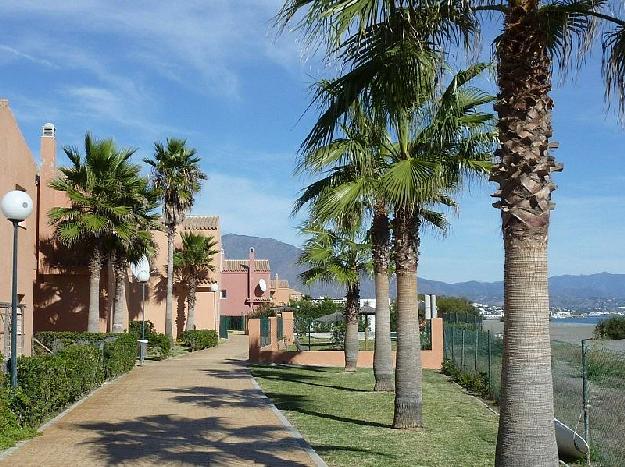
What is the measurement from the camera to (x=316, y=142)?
307 inches

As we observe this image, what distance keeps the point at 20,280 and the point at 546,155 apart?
1764 cm

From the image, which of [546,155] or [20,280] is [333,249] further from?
[546,155]

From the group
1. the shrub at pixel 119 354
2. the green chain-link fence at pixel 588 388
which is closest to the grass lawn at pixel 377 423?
the green chain-link fence at pixel 588 388

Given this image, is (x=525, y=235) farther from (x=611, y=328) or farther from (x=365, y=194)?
(x=611, y=328)

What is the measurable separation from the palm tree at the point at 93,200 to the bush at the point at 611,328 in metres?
24.5

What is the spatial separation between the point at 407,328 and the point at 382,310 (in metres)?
5.89

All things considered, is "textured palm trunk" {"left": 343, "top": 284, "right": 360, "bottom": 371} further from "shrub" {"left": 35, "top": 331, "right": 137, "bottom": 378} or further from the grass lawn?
"shrub" {"left": 35, "top": 331, "right": 137, "bottom": 378}

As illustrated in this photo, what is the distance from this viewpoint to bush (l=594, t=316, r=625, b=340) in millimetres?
38219

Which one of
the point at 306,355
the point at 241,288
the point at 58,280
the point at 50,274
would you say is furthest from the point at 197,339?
the point at 241,288

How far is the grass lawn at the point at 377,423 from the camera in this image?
10.5 m

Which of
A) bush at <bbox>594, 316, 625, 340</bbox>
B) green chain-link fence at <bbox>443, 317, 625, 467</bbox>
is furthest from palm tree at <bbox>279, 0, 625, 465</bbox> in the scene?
bush at <bbox>594, 316, 625, 340</bbox>

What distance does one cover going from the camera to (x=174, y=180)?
3541 cm

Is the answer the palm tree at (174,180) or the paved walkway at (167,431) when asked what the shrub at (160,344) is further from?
the paved walkway at (167,431)

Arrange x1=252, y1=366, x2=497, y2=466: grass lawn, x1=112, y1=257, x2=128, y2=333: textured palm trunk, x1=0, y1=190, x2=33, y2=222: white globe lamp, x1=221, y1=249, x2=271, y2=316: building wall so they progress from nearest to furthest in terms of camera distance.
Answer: x1=252, y1=366, x2=497, y2=466: grass lawn, x1=0, y1=190, x2=33, y2=222: white globe lamp, x1=112, y1=257, x2=128, y2=333: textured palm trunk, x1=221, y1=249, x2=271, y2=316: building wall
